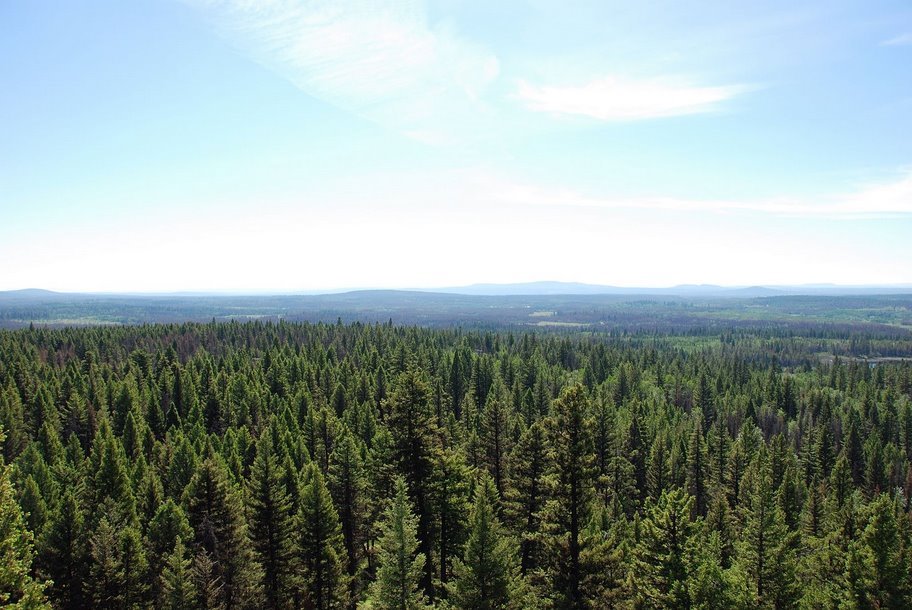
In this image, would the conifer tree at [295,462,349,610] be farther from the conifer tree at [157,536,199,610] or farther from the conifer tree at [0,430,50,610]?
the conifer tree at [0,430,50,610]

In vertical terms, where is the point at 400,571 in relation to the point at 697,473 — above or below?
above

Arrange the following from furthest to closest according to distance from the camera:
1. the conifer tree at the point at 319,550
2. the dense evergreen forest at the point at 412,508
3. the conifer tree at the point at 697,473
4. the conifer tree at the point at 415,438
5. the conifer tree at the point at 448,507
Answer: the conifer tree at the point at 697,473 < the conifer tree at the point at 319,550 < the conifer tree at the point at 448,507 < the conifer tree at the point at 415,438 < the dense evergreen forest at the point at 412,508

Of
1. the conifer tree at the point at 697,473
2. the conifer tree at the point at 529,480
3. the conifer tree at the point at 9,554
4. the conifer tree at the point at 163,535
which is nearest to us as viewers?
the conifer tree at the point at 9,554

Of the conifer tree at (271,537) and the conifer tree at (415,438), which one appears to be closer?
the conifer tree at (415,438)

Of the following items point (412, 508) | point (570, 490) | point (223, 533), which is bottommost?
point (223, 533)

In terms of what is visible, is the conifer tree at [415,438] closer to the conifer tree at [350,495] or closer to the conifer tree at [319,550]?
the conifer tree at [319,550]

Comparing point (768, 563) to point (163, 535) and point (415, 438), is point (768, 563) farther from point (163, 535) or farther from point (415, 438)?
point (163, 535)

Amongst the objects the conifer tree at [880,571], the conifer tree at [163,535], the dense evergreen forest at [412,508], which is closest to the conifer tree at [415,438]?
the dense evergreen forest at [412,508]

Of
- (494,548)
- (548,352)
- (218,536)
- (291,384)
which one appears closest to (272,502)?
(218,536)

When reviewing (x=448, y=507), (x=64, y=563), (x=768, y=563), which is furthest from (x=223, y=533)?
(x=768, y=563)

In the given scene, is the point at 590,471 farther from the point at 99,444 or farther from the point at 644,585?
the point at 99,444
